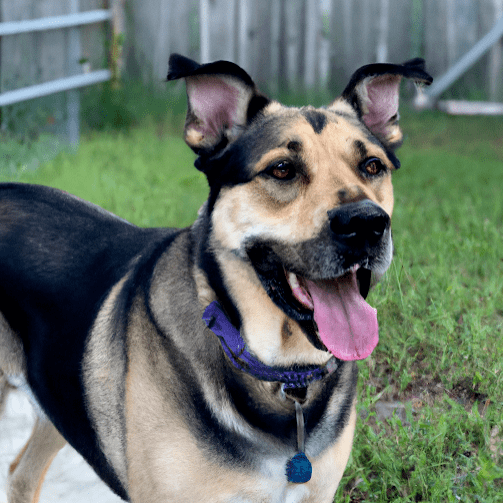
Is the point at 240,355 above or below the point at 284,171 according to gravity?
below

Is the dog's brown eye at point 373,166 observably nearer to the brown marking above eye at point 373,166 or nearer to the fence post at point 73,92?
the brown marking above eye at point 373,166

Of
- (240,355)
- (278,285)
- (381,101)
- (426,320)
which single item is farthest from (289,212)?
(426,320)

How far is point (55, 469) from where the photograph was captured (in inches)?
142

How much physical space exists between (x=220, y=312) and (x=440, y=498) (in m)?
1.37

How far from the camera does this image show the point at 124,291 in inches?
108

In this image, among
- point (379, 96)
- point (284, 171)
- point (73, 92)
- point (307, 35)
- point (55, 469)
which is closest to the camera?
point (284, 171)

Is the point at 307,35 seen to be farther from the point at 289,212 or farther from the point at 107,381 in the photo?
the point at 107,381

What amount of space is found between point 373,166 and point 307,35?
6.91m

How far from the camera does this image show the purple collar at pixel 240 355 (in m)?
2.38

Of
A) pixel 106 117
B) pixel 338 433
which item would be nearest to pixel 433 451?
pixel 338 433

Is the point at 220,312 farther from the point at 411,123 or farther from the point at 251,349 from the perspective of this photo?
the point at 411,123

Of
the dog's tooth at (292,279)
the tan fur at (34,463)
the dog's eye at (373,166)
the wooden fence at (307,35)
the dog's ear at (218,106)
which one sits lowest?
the tan fur at (34,463)

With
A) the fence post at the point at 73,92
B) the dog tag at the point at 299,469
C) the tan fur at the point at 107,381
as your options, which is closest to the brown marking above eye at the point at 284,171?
the tan fur at the point at 107,381

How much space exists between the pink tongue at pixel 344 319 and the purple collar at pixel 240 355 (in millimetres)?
224
